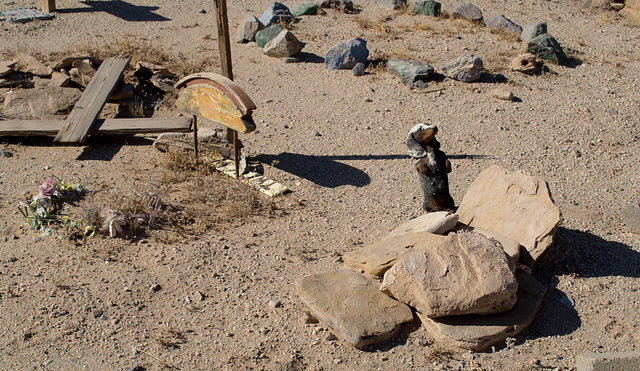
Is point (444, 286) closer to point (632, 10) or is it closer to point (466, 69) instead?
point (466, 69)

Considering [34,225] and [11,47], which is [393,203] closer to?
[34,225]

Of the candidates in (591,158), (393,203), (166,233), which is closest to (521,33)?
(591,158)

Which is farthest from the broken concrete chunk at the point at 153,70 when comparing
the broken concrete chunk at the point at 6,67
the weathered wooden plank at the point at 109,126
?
the broken concrete chunk at the point at 6,67

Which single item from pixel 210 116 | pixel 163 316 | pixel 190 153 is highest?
pixel 210 116

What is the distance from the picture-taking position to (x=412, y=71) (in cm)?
948

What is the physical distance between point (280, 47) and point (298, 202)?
15.7ft

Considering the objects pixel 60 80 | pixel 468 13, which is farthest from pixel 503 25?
pixel 60 80

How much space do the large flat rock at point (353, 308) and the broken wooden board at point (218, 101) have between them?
2146 mm

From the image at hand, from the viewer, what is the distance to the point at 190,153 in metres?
7.21

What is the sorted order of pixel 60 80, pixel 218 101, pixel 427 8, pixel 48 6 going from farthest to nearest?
1. pixel 427 8
2. pixel 48 6
3. pixel 60 80
4. pixel 218 101

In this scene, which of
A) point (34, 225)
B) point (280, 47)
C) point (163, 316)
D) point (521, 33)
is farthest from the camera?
point (521, 33)

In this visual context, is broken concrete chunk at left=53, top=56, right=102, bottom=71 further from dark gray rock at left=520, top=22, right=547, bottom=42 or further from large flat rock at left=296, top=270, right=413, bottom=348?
dark gray rock at left=520, top=22, right=547, bottom=42

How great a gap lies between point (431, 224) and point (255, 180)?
7.71ft

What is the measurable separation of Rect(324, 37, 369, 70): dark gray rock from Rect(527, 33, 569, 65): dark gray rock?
314 centimetres
